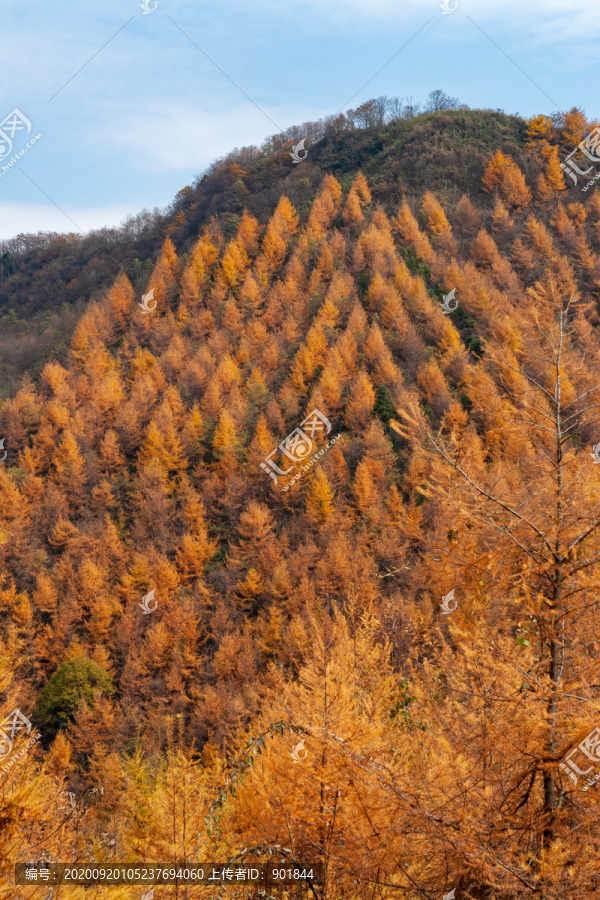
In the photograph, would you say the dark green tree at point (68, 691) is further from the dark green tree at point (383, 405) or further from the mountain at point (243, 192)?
the mountain at point (243, 192)

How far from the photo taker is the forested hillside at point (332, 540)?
136 inches

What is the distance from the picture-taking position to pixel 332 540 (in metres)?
43.9

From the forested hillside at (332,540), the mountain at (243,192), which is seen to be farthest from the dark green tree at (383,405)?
the mountain at (243,192)

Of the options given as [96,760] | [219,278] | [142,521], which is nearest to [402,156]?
[219,278]

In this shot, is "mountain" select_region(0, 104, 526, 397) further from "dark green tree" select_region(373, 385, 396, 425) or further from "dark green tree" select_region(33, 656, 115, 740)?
"dark green tree" select_region(33, 656, 115, 740)

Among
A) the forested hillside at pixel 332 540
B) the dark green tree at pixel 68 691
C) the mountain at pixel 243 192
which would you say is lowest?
the dark green tree at pixel 68 691

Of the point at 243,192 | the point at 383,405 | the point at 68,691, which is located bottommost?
the point at 68,691

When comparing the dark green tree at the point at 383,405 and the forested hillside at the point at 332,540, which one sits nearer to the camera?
the forested hillside at the point at 332,540

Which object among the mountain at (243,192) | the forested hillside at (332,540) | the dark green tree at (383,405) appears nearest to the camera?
the forested hillside at (332,540)

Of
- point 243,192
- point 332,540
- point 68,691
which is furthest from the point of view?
point 243,192

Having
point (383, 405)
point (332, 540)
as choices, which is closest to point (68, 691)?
point (332, 540)

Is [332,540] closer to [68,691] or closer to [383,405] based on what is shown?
[383,405]

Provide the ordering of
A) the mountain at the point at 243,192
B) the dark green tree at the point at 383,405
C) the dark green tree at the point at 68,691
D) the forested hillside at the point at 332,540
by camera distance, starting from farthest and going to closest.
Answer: the mountain at the point at 243,192, the dark green tree at the point at 383,405, the dark green tree at the point at 68,691, the forested hillside at the point at 332,540

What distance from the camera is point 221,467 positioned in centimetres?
5419
